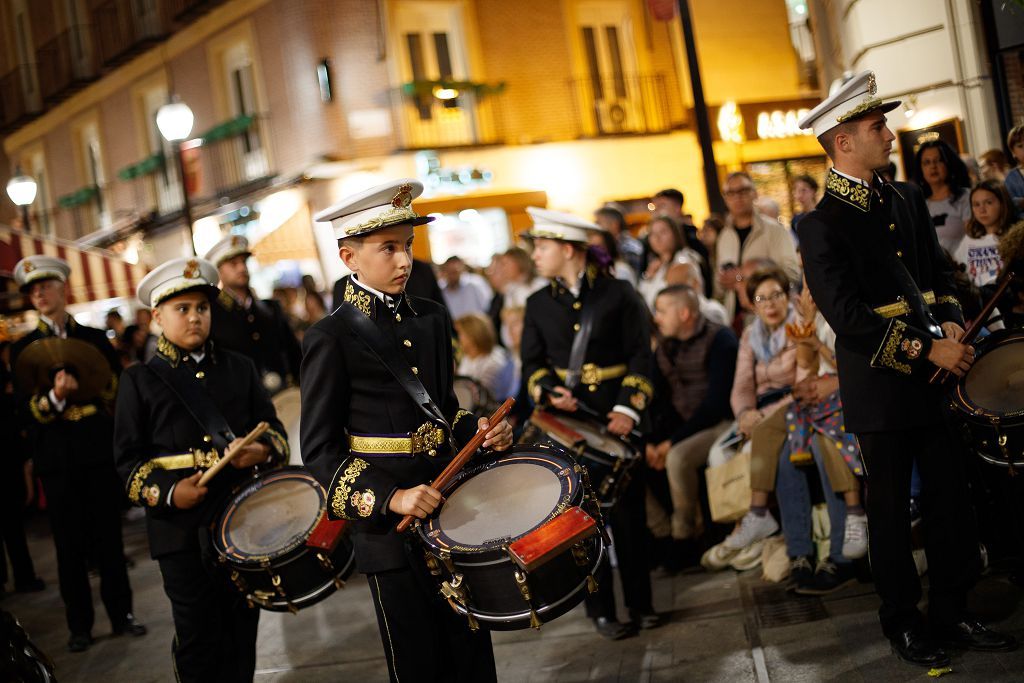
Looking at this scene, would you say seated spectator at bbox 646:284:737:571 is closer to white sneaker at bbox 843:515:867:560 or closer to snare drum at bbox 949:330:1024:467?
white sneaker at bbox 843:515:867:560

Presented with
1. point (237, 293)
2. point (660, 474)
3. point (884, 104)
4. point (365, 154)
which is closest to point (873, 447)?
point (884, 104)

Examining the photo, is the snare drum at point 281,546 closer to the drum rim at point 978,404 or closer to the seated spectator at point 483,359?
the drum rim at point 978,404

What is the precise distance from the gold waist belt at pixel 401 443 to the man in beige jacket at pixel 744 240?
527cm

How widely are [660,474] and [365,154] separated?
1432 centimetres

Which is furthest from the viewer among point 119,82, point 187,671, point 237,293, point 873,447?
point 119,82

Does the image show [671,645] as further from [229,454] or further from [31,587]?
[31,587]

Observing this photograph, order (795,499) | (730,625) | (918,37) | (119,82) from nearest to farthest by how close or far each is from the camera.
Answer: (730,625) → (795,499) → (918,37) → (119,82)

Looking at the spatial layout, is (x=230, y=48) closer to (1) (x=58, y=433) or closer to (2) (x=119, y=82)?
(2) (x=119, y=82)

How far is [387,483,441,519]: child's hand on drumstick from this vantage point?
362cm

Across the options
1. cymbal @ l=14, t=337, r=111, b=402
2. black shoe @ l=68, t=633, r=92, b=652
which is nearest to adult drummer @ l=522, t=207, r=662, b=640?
cymbal @ l=14, t=337, r=111, b=402

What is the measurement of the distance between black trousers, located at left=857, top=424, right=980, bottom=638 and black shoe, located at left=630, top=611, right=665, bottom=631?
1.64 meters

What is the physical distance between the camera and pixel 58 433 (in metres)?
7.26

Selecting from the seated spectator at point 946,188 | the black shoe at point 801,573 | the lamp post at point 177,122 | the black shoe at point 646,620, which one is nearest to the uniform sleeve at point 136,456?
the black shoe at point 646,620

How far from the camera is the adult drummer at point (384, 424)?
150 inches
